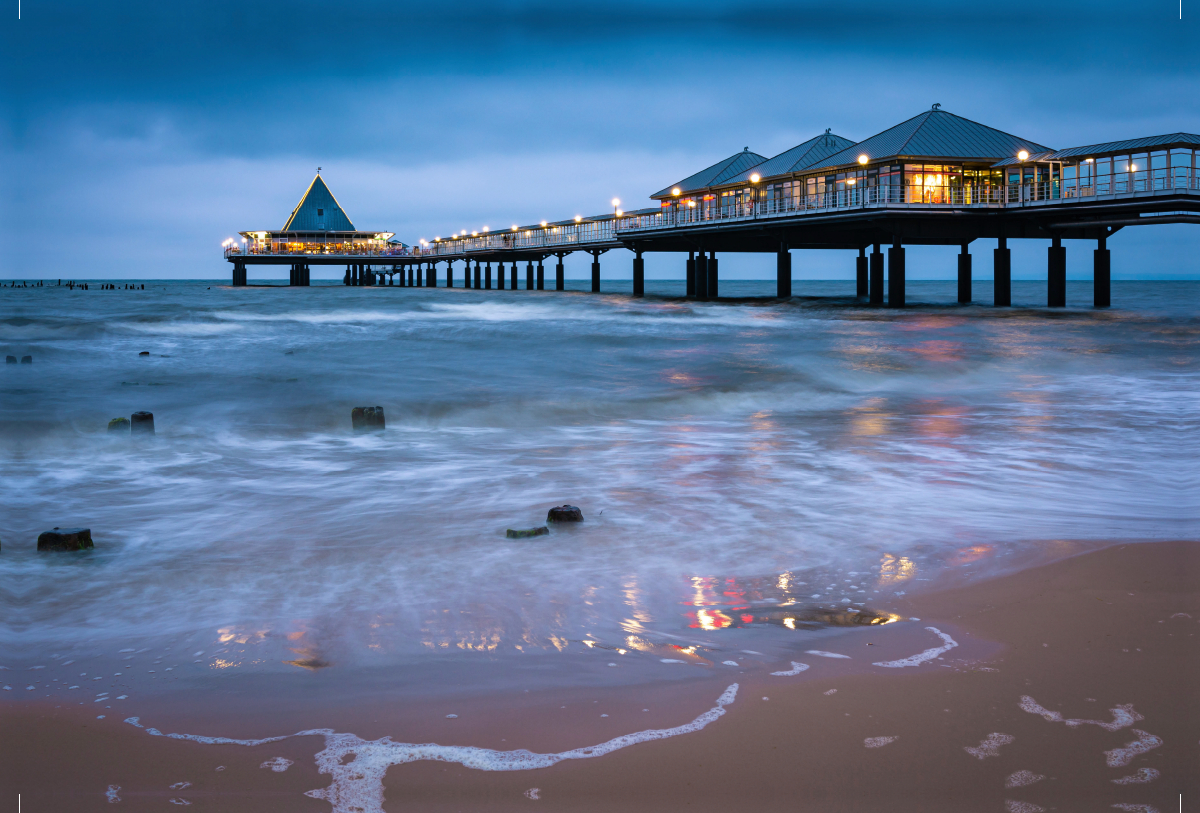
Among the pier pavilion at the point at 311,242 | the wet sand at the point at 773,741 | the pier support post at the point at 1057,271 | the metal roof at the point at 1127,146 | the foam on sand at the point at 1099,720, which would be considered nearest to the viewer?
the wet sand at the point at 773,741

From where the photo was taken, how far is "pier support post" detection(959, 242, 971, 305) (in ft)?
162

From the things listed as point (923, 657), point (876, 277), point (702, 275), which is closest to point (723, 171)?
point (702, 275)

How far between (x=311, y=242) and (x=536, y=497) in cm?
10607

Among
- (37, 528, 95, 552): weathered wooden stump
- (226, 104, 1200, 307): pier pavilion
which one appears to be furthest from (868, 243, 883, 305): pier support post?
(37, 528, 95, 552): weathered wooden stump

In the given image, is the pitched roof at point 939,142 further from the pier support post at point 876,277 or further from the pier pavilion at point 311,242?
the pier pavilion at point 311,242

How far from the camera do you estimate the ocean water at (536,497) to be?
521 centimetres

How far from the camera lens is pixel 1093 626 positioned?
4848mm

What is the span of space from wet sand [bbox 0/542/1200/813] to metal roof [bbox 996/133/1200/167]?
1376 inches

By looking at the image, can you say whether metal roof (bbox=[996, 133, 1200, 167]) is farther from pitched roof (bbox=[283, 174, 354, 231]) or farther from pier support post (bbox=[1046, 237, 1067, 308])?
pitched roof (bbox=[283, 174, 354, 231])

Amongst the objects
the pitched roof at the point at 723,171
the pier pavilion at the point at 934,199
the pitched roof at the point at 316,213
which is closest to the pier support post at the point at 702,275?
the pier pavilion at the point at 934,199

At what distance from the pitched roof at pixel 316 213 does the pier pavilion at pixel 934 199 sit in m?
60.6

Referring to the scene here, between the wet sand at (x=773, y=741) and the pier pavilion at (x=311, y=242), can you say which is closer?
the wet sand at (x=773, y=741)

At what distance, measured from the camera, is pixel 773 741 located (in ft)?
11.9

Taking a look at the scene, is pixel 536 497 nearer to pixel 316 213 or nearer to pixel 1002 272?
pixel 1002 272
